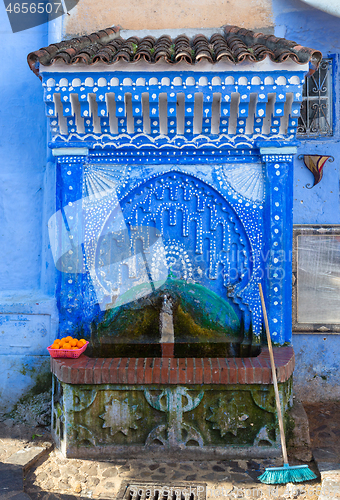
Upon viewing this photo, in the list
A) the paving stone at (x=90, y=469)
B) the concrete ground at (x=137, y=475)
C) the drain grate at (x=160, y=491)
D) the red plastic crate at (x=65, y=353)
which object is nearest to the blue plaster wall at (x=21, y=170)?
the red plastic crate at (x=65, y=353)

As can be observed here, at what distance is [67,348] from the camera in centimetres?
426

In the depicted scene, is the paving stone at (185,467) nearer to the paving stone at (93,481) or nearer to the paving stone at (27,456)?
the paving stone at (93,481)

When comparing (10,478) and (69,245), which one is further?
(69,245)

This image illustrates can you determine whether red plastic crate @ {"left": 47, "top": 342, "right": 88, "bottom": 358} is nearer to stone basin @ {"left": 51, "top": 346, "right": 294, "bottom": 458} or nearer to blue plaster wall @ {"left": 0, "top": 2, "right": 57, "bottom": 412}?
stone basin @ {"left": 51, "top": 346, "right": 294, "bottom": 458}

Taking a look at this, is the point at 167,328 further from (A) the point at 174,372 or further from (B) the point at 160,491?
(B) the point at 160,491

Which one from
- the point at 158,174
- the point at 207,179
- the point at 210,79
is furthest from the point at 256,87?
the point at 158,174

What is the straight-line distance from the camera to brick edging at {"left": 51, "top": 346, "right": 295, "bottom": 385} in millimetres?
3928

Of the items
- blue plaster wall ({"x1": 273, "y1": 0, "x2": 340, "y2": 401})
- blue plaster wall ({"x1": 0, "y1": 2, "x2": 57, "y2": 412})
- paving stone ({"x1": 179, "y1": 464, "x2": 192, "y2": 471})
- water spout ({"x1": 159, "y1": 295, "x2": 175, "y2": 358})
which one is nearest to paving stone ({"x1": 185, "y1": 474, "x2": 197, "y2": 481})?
paving stone ({"x1": 179, "y1": 464, "x2": 192, "y2": 471})

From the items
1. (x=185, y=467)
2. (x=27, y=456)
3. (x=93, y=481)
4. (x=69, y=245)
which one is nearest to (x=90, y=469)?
(x=93, y=481)

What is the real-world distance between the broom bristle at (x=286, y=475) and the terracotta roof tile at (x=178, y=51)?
12.4ft

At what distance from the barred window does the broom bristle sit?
396cm

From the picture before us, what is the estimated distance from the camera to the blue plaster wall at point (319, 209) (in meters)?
5.33

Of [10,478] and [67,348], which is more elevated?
[67,348]

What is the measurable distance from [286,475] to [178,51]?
410 cm
